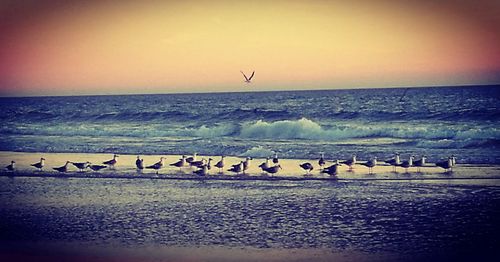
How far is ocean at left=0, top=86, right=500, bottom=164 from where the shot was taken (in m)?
5.60

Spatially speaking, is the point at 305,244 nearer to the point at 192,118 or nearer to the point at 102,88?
the point at 192,118

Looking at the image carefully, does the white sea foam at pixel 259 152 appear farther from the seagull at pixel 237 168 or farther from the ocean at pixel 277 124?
the seagull at pixel 237 168

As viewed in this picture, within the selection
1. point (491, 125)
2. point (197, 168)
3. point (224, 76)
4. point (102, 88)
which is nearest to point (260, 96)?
point (224, 76)

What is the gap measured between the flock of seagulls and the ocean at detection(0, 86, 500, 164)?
2.7 inches

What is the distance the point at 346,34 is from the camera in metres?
5.41

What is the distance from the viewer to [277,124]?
5543 mm

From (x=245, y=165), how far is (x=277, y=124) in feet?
1.45

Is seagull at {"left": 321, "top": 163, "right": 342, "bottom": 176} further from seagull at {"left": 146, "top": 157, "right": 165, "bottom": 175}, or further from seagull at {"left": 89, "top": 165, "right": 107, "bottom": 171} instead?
seagull at {"left": 89, "top": 165, "right": 107, "bottom": 171}

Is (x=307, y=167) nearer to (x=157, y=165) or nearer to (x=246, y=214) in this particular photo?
(x=246, y=214)

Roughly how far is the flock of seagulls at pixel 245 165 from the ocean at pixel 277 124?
0.07 m

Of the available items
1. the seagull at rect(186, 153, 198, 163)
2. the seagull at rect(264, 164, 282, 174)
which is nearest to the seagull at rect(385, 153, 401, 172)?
the seagull at rect(264, 164, 282, 174)

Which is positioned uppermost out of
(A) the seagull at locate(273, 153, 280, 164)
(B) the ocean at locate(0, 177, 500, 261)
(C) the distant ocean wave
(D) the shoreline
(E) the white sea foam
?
(C) the distant ocean wave

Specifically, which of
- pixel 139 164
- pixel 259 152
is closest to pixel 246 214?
pixel 259 152

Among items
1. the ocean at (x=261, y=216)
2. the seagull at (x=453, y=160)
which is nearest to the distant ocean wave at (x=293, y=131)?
the seagull at (x=453, y=160)
